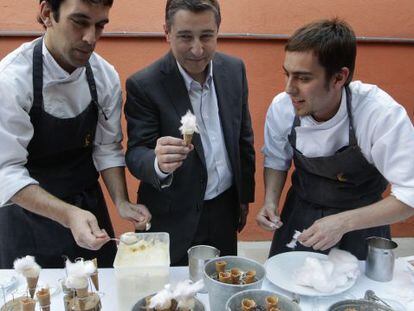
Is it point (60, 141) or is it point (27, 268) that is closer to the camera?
point (27, 268)

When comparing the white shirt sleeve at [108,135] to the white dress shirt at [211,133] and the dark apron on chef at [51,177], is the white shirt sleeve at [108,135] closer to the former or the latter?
the dark apron on chef at [51,177]

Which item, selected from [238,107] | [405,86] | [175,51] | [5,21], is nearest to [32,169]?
→ [175,51]

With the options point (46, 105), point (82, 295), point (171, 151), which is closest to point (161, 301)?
point (82, 295)

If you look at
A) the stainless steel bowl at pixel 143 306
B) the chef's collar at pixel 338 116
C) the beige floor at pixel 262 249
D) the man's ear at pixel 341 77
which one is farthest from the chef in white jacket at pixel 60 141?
the beige floor at pixel 262 249

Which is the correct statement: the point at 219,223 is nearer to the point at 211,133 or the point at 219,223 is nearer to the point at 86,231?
the point at 211,133

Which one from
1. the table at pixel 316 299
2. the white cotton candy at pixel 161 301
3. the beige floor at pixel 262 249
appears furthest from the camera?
the beige floor at pixel 262 249

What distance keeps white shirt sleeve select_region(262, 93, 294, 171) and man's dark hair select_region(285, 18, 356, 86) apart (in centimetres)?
31

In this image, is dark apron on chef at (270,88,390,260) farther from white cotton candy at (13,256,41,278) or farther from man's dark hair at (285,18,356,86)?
white cotton candy at (13,256,41,278)

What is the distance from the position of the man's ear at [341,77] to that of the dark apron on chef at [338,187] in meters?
0.06

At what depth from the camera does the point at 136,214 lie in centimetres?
179

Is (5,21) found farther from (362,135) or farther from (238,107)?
(362,135)

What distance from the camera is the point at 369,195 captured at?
189 cm

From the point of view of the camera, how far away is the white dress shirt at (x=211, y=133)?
202 centimetres

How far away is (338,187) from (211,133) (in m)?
0.66
